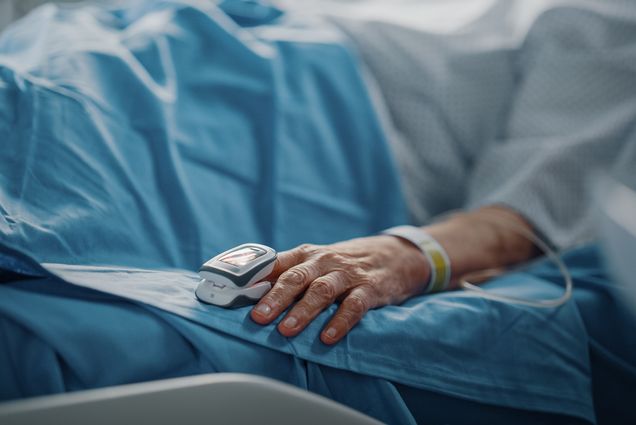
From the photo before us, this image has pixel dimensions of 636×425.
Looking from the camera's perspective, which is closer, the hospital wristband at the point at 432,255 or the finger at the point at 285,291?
the finger at the point at 285,291

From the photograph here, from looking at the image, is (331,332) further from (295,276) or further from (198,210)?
(198,210)

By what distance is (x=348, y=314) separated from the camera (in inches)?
26.4

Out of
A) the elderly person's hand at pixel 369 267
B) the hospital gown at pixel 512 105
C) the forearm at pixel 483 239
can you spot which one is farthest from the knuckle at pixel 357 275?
the hospital gown at pixel 512 105

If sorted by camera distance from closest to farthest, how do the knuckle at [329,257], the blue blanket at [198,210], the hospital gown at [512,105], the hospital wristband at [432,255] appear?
the blue blanket at [198,210]
the knuckle at [329,257]
the hospital wristband at [432,255]
the hospital gown at [512,105]

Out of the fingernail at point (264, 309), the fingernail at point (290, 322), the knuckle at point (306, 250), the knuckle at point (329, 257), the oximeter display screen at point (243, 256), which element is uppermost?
the oximeter display screen at point (243, 256)

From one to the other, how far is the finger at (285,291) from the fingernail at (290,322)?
1 centimetres

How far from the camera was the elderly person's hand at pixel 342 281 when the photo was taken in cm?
65

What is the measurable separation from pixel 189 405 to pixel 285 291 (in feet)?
0.55

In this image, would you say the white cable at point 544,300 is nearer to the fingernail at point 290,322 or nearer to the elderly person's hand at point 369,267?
the elderly person's hand at point 369,267

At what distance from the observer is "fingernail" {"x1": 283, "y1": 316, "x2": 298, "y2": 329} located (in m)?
0.63

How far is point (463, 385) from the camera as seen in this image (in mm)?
726

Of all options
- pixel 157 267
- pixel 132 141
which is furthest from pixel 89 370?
pixel 132 141

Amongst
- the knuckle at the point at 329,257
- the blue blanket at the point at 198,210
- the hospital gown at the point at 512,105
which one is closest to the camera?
the blue blanket at the point at 198,210

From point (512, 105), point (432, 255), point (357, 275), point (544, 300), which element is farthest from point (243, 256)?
point (512, 105)
